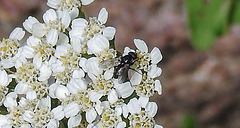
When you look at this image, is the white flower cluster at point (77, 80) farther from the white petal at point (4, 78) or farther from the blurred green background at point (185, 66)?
the blurred green background at point (185, 66)

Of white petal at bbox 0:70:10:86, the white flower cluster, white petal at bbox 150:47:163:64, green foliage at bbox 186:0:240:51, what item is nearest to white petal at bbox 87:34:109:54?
the white flower cluster

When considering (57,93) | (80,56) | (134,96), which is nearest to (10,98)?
(57,93)

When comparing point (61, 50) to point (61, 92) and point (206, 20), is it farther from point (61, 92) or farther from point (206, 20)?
point (206, 20)

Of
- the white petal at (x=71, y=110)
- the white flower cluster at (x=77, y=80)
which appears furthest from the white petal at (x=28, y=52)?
the white petal at (x=71, y=110)

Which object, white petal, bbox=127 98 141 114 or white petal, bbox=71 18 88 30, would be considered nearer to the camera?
white petal, bbox=127 98 141 114

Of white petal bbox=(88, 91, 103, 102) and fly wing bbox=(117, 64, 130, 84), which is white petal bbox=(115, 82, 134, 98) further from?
white petal bbox=(88, 91, 103, 102)

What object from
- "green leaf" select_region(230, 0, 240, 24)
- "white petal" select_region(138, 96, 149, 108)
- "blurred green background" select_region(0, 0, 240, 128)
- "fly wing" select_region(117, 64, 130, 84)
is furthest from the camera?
"blurred green background" select_region(0, 0, 240, 128)

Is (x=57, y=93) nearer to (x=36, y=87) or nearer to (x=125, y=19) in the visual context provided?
(x=36, y=87)
